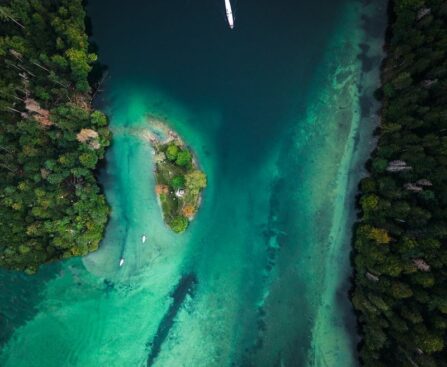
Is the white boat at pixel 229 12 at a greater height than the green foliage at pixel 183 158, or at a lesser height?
greater

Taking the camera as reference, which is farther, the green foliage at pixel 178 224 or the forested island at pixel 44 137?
the green foliage at pixel 178 224

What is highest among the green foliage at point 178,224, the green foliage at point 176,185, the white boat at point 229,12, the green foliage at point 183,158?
the white boat at point 229,12

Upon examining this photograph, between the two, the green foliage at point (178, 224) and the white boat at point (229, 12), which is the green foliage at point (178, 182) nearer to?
the green foliage at point (178, 224)

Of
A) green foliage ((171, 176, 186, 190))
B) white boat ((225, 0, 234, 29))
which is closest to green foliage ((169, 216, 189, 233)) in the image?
green foliage ((171, 176, 186, 190))

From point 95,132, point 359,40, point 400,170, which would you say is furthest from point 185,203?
point 359,40

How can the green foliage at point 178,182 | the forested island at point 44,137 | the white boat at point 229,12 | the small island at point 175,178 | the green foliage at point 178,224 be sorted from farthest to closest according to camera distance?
the white boat at point 229,12, the small island at point 175,178, the green foliage at point 178,182, the green foliage at point 178,224, the forested island at point 44,137

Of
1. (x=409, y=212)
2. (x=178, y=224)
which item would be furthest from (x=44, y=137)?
(x=409, y=212)

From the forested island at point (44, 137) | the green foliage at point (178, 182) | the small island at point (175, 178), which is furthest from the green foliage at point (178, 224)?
the forested island at point (44, 137)

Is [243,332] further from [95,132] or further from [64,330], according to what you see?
[95,132]
